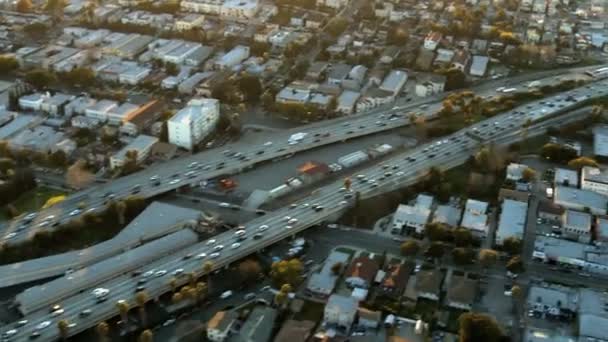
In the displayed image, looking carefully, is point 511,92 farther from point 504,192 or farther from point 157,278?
point 157,278

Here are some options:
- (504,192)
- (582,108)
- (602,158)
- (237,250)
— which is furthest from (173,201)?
(582,108)

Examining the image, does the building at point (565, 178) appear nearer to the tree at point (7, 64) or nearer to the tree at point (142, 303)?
the tree at point (142, 303)

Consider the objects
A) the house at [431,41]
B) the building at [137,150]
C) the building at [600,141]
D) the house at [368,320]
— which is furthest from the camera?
the house at [431,41]

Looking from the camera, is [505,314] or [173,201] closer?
[505,314]

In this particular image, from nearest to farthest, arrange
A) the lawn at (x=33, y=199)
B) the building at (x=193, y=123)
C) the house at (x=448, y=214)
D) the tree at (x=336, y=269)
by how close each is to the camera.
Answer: the tree at (x=336, y=269), the house at (x=448, y=214), the lawn at (x=33, y=199), the building at (x=193, y=123)

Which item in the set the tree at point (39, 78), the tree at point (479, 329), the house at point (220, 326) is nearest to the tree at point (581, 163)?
the tree at point (479, 329)

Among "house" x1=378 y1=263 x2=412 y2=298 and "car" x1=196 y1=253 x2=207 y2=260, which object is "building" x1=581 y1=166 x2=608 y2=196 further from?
"car" x1=196 y1=253 x2=207 y2=260
